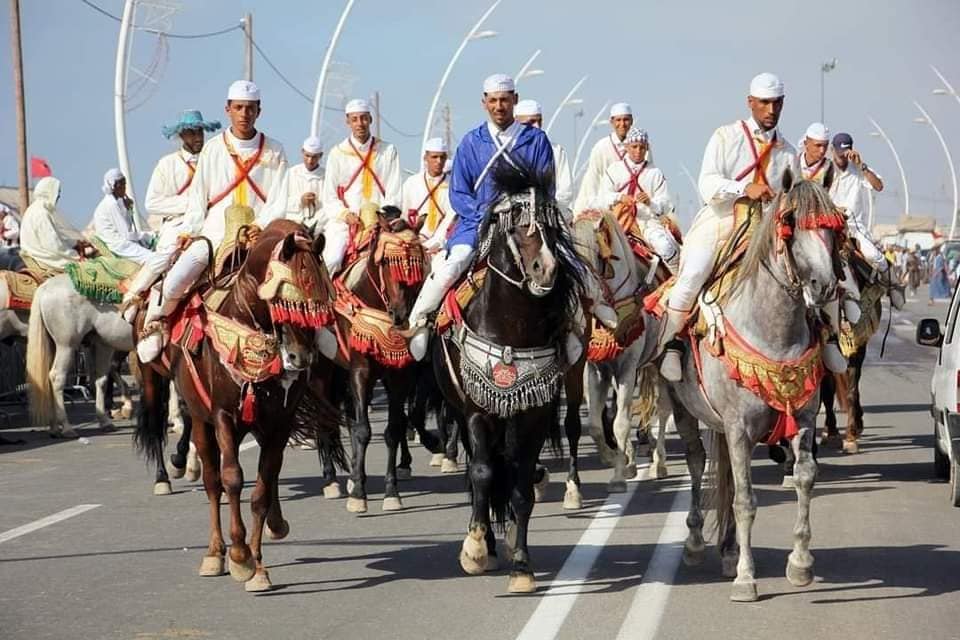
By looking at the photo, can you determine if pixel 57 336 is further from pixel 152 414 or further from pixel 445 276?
pixel 445 276

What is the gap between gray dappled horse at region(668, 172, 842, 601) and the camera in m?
8.71

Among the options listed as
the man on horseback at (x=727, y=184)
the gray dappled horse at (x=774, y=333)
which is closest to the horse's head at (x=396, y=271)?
the man on horseback at (x=727, y=184)

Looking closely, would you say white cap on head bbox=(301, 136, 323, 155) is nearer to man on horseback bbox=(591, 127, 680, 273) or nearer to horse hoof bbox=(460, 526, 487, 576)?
man on horseback bbox=(591, 127, 680, 273)

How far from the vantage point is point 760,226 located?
29.8ft

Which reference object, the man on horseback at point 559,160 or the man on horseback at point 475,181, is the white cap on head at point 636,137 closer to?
the man on horseback at point 559,160

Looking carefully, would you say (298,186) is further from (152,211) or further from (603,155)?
(152,211)

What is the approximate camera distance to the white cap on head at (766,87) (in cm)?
1056

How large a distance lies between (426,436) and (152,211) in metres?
3.58

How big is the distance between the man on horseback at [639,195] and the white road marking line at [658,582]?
3666 millimetres

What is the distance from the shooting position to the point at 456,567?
9906mm

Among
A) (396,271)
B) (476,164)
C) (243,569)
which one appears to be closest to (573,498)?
(396,271)

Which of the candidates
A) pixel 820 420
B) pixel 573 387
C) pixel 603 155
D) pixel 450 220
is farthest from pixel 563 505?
pixel 820 420

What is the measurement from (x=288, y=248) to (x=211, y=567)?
2.10 metres

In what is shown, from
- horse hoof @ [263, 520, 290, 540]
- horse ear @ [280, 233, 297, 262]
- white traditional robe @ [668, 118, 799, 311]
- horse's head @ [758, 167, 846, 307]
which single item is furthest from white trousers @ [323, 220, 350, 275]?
horse's head @ [758, 167, 846, 307]
